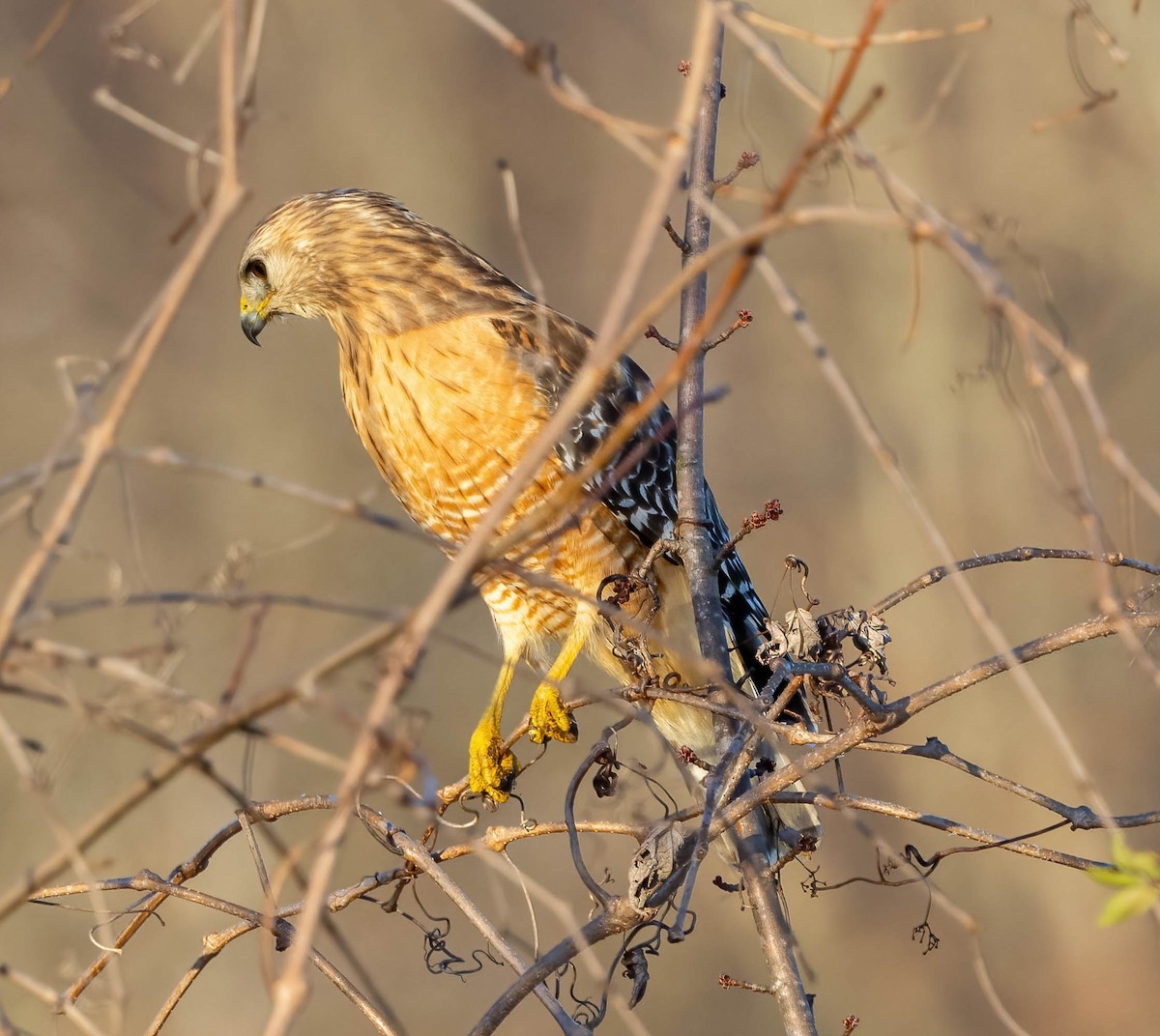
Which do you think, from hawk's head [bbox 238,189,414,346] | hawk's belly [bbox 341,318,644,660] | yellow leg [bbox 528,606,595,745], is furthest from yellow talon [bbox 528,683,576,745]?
hawk's head [bbox 238,189,414,346]

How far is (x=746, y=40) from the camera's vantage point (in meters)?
1.09

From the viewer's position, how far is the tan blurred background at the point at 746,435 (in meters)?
8.56

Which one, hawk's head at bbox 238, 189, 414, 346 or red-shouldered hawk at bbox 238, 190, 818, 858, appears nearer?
red-shouldered hawk at bbox 238, 190, 818, 858

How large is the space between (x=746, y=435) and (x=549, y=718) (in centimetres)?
669

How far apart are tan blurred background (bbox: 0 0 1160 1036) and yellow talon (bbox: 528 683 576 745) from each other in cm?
523

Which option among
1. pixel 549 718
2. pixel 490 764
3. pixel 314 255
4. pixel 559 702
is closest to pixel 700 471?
pixel 559 702

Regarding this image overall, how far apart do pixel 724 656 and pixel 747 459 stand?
755 cm

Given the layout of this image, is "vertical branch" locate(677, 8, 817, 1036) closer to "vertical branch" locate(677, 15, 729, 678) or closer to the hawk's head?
"vertical branch" locate(677, 15, 729, 678)

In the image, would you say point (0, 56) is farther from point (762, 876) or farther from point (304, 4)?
point (762, 876)

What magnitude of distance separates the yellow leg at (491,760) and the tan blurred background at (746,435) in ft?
16.6

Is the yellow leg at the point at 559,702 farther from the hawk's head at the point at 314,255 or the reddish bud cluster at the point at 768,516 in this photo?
the hawk's head at the point at 314,255

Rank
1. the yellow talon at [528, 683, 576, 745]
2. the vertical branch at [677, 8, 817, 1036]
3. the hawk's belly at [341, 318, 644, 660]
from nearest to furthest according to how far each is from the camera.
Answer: the vertical branch at [677, 8, 817, 1036], the yellow talon at [528, 683, 576, 745], the hawk's belly at [341, 318, 644, 660]

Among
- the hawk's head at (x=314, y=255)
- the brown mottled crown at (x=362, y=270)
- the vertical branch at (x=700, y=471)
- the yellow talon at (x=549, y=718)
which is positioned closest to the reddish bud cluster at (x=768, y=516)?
the vertical branch at (x=700, y=471)

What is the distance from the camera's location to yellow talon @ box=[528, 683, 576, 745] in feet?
10.3
